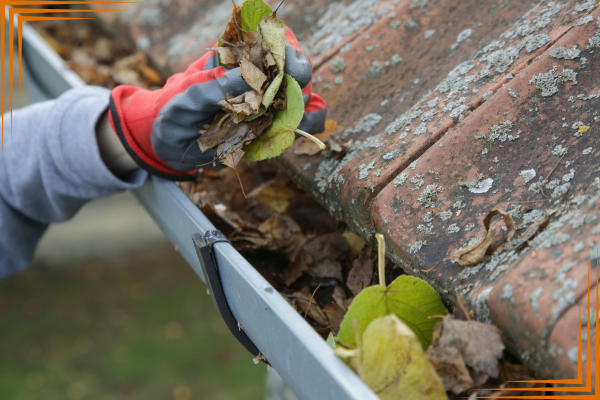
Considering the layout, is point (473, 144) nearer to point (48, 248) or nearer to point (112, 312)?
point (112, 312)

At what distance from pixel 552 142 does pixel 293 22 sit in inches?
36.2

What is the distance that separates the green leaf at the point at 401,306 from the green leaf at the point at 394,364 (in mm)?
57

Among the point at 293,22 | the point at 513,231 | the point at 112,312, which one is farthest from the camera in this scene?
the point at 112,312

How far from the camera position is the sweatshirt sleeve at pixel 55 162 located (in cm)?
116

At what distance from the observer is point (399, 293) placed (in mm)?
719

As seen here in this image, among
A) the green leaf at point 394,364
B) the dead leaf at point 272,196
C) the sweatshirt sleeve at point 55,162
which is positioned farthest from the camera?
the dead leaf at point 272,196

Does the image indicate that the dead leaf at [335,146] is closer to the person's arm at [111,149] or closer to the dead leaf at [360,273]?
the dead leaf at [360,273]

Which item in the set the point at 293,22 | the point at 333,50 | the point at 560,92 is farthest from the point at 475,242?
the point at 293,22

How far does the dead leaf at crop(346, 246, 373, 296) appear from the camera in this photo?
3.23ft

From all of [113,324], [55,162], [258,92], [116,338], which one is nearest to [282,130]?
[258,92]

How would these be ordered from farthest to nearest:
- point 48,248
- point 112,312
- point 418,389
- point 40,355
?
1. point 48,248
2. point 112,312
3. point 40,355
4. point 418,389

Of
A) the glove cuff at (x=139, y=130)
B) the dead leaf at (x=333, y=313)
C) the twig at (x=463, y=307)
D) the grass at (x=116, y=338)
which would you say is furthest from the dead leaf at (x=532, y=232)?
the grass at (x=116, y=338)

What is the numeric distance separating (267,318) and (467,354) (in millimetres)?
302

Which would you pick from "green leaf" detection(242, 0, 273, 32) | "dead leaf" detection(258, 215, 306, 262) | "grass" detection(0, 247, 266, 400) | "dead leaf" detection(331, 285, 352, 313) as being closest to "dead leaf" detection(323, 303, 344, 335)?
"dead leaf" detection(331, 285, 352, 313)
